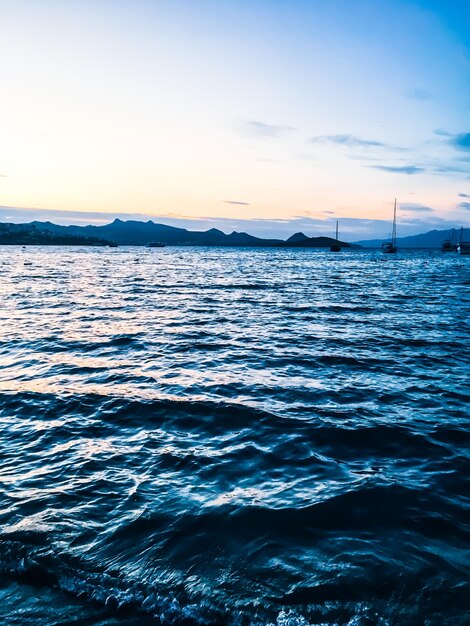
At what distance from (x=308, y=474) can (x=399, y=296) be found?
35.3 metres

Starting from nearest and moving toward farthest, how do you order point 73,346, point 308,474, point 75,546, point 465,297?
point 75,546, point 308,474, point 73,346, point 465,297

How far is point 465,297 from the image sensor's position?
39.0 metres

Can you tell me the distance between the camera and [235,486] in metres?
7.91

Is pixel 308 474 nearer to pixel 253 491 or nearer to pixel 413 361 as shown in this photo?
pixel 253 491

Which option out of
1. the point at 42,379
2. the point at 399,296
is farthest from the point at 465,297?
the point at 42,379

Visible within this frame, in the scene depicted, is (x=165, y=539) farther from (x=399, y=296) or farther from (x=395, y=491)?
(x=399, y=296)

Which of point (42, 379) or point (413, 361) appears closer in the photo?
point (42, 379)

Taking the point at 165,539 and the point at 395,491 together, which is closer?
the point at 165,539

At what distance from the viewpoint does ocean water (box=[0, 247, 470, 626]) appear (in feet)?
17.4

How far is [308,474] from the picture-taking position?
8414 millimetres

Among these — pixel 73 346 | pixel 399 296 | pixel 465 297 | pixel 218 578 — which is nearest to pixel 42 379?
pixel 73 346

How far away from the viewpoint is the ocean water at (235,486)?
530cm

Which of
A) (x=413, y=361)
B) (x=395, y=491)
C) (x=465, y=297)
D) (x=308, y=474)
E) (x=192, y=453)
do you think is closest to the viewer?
(x=395, y=491)

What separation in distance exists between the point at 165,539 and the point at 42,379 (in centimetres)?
981
